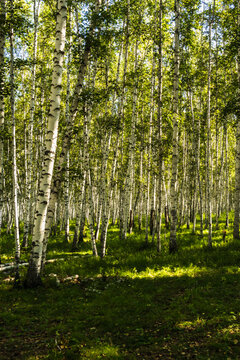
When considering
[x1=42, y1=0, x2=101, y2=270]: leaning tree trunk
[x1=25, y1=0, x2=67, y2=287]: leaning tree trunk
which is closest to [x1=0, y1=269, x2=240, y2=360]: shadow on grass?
[x1=25, y1=0, x2=67, y2=287]: leaning tree trunk

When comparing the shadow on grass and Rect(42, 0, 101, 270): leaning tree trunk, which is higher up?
Rect(42, 0, 101, 270): leaning tree trunk

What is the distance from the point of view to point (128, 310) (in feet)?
19.2

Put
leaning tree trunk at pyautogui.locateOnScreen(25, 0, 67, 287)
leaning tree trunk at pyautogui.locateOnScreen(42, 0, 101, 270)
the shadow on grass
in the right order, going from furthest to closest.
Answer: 1. leaning tree trunk at pyautogui.locateOnScreen(42, 0, 101, 270)
2. leaning tree trunk at pyautogui.locateOnScreen(25, 0, 67, 287)
3. the shadow on grass

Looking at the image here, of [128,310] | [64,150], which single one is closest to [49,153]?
[64,150]

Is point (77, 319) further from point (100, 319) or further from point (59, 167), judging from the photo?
point (59, 167)

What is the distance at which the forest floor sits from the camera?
4359 mm

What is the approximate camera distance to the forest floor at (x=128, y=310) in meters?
4.36

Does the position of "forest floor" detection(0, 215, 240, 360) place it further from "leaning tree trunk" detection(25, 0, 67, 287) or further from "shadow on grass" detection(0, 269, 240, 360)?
"leaning tree trunk" detection(25, 0, 67, 287)

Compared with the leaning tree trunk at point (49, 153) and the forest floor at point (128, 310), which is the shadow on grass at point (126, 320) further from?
the leaning tree trunk at point (49, 153)

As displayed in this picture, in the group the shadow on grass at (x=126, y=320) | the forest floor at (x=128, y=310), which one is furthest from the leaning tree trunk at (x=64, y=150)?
the shadow on grass at (x=126, y=320)

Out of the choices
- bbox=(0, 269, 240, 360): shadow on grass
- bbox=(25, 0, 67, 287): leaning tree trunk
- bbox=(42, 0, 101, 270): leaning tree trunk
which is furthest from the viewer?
bbox=(42, 0, 101, 270): leaning tree trunk

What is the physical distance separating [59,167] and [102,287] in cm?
377

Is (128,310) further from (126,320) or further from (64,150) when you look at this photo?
(64,150)

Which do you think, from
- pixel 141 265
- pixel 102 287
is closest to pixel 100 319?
pixel 102 287
